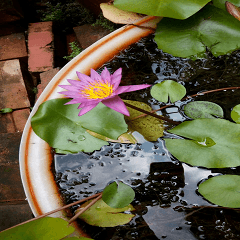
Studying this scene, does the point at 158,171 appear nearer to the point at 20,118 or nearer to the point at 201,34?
the point at 201,34

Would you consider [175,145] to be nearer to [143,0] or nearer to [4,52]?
→ [143,0]

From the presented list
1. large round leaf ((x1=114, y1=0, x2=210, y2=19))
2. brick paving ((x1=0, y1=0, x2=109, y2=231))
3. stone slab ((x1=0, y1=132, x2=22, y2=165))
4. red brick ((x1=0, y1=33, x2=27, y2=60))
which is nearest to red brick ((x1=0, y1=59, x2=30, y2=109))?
brick paving ((x1=0, y1=0, x2=109, y2=231))

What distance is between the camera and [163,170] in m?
0.61

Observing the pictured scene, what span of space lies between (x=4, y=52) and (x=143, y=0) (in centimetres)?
121

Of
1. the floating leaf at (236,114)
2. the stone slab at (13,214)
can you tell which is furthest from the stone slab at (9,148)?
the floating leaf at (236,114)

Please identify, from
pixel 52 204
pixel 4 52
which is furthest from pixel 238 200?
pixel 4 52

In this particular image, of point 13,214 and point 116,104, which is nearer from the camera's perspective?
point 116,104

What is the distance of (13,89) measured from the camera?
150 centimetres

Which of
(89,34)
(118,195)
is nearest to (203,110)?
(118,195)

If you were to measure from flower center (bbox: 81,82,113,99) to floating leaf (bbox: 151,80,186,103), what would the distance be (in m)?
0.19

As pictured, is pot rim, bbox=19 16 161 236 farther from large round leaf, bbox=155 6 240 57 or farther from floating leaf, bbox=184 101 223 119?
floating leaf, bbox=184 101 223 119

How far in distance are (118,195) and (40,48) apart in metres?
Answer: 1.23

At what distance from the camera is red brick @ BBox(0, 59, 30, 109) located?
4.87 feet

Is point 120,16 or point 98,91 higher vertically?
point 120,16
